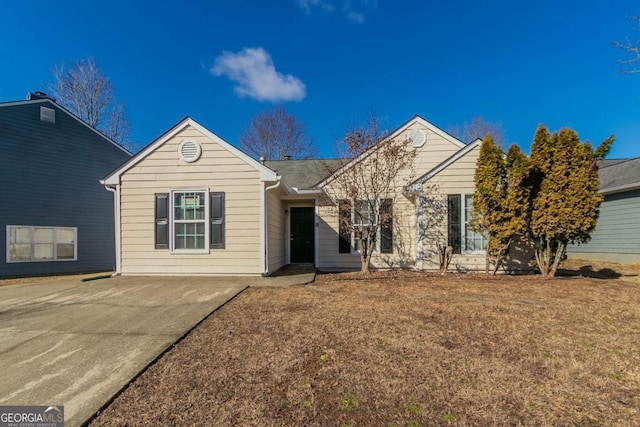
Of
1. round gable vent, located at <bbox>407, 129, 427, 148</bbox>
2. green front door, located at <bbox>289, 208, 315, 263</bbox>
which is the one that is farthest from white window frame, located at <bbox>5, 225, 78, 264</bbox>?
round gable vent, located at <bbox>407, 129, 427, 148</bbox>

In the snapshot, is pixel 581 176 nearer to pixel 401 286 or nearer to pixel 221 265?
pixel 401 286

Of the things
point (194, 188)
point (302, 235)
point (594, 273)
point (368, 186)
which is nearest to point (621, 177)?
point (594, 273)

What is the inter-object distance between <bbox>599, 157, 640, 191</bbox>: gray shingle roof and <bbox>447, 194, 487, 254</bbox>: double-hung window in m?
6.36

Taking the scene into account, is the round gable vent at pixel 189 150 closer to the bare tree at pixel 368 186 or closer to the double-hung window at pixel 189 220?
the double-hung window at pixel 189 220

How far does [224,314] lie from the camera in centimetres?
466

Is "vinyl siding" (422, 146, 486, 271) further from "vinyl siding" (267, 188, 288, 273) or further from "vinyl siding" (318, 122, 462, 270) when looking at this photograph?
"vinyl siding" (267, 188, 288, 273)

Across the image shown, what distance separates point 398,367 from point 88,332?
12.5 feet

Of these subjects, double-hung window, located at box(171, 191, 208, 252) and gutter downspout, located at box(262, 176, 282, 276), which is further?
double-hung window, located at box(171, 191, 208, 252)

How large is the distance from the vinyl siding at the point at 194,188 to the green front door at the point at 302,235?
3125 mm

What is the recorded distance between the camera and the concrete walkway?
255 cm

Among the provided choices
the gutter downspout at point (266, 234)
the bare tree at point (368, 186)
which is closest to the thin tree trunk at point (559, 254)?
the bare tree at point (368, 186)

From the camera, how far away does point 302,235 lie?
11.1 metres

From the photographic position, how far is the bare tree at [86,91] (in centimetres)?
1867

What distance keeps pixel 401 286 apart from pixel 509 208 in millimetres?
3502
